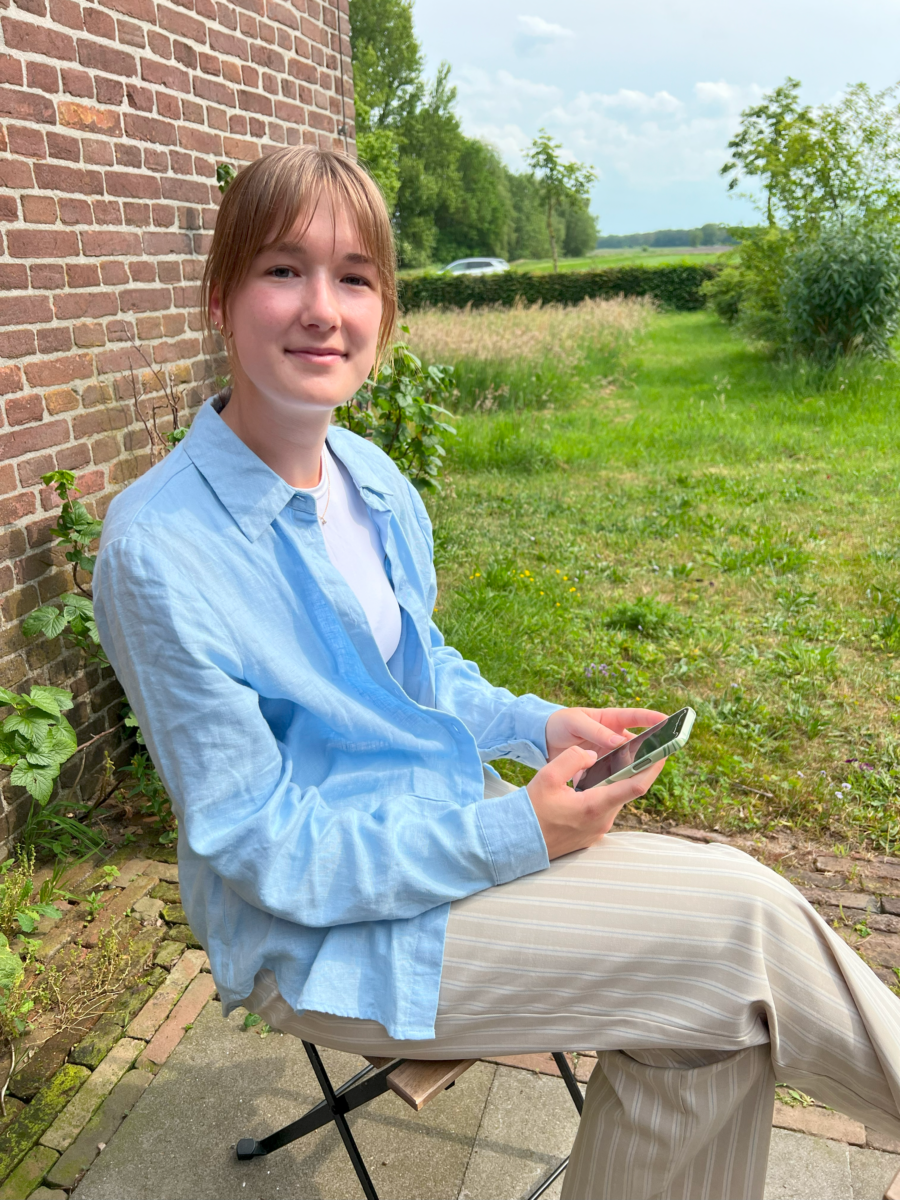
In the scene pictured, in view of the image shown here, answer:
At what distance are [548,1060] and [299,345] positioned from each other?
5.94ft

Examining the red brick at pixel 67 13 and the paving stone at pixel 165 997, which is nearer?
the paving stone at pixel 165 997

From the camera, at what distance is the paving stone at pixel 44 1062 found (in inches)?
87.7

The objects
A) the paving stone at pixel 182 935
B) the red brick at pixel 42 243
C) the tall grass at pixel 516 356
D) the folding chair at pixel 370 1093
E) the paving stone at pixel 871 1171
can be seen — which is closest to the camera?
the folding chair at pixel 370 1093

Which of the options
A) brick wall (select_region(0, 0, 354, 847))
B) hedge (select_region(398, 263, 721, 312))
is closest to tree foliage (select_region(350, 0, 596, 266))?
hedge (select_region(398, 263, 721, 312))

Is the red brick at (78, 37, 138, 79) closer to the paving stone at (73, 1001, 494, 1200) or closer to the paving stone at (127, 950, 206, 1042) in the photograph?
the paving stone at (127, 950, 206, 1042)

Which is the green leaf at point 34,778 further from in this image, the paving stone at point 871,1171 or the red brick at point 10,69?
the paving stone at point 871,1171

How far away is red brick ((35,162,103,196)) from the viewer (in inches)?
116

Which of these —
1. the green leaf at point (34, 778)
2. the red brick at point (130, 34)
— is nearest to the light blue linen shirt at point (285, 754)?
the green leaf at point (34, 778)

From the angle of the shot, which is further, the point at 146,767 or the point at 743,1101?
the point at 146,767

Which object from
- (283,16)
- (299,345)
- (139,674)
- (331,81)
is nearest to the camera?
(139,674)

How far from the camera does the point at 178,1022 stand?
7.95ft

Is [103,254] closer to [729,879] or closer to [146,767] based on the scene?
[146,767]

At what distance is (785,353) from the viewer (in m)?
11.4

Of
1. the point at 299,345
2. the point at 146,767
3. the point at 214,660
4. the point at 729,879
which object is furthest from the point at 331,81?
the point at 729,879
